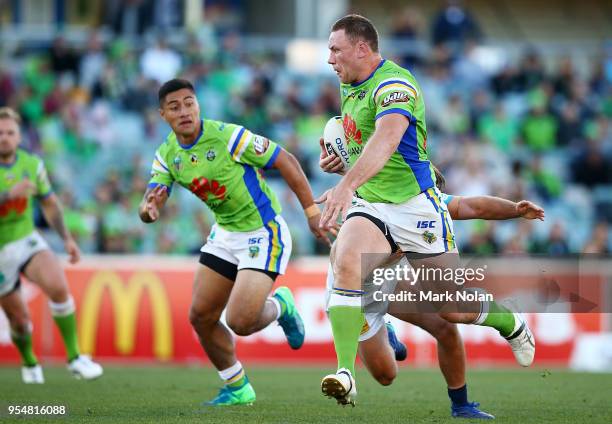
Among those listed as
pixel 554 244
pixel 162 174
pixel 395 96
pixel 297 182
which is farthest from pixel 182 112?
pixel 554 244

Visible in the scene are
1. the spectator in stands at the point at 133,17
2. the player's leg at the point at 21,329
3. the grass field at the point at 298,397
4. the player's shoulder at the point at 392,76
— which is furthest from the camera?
the spectator in stands at the point at 133,17

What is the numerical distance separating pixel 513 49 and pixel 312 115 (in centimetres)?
678

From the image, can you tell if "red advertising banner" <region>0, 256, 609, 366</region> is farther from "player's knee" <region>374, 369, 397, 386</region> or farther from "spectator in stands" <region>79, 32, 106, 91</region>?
"player's knee" <region>374, 369, 397, 386</region>

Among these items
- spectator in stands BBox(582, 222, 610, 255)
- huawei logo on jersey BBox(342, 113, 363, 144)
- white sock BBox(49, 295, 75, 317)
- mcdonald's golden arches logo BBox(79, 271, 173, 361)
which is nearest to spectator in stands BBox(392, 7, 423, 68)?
spectator in stands BBox(582, 222, 610, 255)

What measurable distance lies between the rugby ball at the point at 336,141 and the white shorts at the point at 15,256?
452cm

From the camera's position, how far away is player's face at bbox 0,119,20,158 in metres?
11.2

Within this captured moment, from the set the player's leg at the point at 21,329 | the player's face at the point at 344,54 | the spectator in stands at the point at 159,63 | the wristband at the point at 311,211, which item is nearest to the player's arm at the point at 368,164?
the player's face at the point at 344,54

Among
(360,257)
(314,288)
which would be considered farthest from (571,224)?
(360,257)

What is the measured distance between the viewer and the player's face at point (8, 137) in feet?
36.6

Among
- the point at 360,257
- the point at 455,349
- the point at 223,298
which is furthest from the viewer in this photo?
the point at 223,298

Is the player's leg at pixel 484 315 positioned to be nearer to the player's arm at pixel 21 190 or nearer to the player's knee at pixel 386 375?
the player's knee at pixel 386 375

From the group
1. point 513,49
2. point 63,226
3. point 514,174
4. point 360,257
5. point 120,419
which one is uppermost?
point 513,49

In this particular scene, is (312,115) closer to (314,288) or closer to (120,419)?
(314,288)

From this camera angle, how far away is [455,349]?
7953 mm
